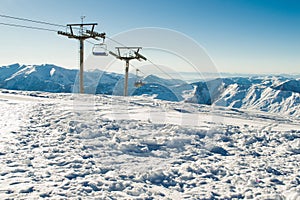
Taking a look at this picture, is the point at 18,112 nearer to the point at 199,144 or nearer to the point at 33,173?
the point at 33,173

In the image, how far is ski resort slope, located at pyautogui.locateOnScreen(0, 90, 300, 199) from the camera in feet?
19.4

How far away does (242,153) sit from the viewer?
364 inches

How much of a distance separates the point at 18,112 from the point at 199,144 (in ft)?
34.6

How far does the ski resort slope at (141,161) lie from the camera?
5.90 meters

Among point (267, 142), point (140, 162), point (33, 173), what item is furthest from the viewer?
point (267, 142)

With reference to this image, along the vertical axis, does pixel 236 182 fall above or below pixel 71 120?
below

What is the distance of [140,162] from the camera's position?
26.0 feet

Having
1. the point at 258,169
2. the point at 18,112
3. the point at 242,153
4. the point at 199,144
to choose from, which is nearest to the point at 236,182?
the point at 258,169

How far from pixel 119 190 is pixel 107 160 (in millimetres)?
1935

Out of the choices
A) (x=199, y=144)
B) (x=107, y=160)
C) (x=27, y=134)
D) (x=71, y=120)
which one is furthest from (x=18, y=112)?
(x=199, y=144)

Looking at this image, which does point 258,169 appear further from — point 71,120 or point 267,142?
point 71,120

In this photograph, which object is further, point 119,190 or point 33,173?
point 33,173

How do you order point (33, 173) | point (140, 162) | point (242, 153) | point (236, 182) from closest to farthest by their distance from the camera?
point (33, 173)
point (236, 182)
point (140, 162)
point (242, 153)

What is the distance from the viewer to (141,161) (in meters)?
8.02
